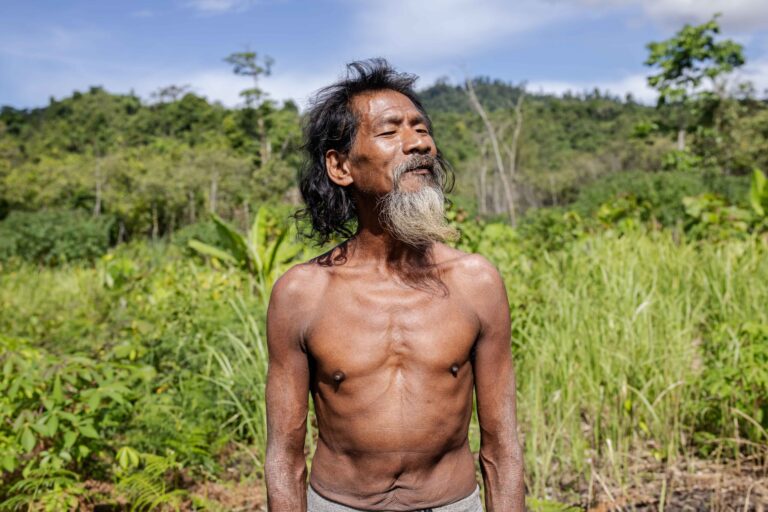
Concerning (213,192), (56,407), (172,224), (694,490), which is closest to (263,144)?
(172,224)

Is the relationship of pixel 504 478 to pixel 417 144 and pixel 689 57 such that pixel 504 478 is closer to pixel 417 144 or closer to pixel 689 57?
pixel 417 144

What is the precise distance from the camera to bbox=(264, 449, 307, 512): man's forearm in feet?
5.32

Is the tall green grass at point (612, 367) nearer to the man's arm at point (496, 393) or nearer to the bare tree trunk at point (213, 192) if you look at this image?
the man's arm at point (496, 393)

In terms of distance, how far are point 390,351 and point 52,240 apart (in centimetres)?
1989

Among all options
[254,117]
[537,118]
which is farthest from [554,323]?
[537,118]

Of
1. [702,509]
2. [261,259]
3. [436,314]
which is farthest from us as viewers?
[261,259]

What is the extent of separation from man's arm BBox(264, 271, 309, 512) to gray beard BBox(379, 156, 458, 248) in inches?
10.7

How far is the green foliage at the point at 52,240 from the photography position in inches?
742

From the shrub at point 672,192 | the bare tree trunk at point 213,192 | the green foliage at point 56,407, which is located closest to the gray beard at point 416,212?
the green foliage at point 56,407

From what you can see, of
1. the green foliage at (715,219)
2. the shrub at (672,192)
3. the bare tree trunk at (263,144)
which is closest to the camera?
the green foliage at (715,219)

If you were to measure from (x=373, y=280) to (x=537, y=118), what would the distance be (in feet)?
203

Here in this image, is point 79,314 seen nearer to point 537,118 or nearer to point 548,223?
point 548,223

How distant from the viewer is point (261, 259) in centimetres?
673

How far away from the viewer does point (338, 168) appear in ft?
5.71
